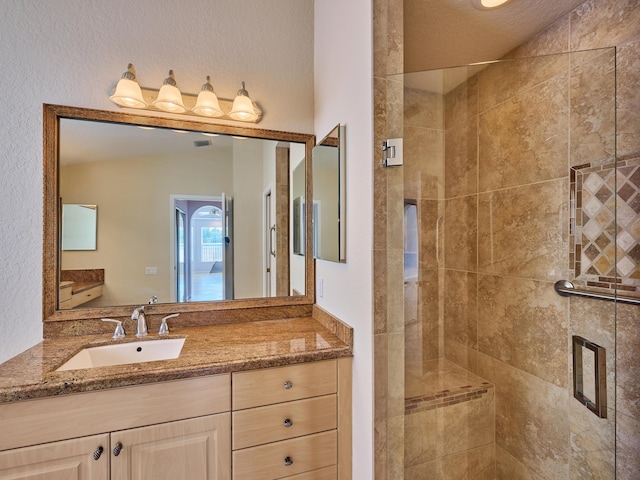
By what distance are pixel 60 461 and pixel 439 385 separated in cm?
145

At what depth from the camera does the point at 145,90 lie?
1554 millimetres

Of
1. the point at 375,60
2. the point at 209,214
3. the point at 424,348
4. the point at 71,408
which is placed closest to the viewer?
the point at 71,408

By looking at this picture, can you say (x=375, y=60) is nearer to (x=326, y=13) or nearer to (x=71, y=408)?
(x=326, y=13)

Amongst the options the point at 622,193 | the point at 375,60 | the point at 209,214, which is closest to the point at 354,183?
the point at 375,60

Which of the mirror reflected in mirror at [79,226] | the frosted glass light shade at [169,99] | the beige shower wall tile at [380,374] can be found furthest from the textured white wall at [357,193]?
the mirror reflected in mirror at [79,226]

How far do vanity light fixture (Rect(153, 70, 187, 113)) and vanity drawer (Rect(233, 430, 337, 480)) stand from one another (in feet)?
5.51

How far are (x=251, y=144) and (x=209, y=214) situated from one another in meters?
0.50

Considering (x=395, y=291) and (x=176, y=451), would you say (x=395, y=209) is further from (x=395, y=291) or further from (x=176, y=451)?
(x=176, y=451)

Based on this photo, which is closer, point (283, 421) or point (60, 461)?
point (60, 461)

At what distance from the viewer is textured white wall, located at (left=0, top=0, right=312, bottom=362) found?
1.36m

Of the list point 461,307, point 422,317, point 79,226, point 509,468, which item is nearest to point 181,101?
point 79,226

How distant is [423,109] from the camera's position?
4.00 feet

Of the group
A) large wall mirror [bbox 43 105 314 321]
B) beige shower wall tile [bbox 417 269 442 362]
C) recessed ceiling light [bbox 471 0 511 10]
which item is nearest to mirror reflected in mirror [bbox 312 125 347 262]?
large wall mirror [bbox 43 105 314 321]

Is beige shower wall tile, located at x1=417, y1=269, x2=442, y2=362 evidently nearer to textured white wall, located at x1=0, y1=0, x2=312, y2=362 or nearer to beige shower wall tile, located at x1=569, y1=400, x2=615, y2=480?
beige shower wall tile, located at x1=569, y1=400, x2=615, y2=480
